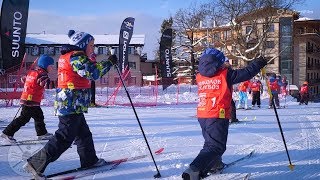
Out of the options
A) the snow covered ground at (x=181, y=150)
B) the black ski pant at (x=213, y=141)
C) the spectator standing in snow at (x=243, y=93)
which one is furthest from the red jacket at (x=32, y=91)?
the spectator standing in snow at (x=243, y=93)

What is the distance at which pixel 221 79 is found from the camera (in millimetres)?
4016

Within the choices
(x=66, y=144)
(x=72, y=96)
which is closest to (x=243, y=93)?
(x=72, y=96)

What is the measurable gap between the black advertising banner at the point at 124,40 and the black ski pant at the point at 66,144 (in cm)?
1401

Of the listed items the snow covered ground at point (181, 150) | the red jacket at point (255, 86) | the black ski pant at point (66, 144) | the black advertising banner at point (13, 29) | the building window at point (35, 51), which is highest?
the building window at point (35, 51)

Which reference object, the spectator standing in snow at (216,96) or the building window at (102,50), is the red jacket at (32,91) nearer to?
the spectator standing in snow at (216,96)

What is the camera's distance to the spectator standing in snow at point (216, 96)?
389cm

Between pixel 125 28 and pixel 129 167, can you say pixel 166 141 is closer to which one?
pixel 129 167

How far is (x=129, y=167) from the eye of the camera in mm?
4730

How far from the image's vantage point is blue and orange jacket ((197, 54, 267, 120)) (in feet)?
13.0

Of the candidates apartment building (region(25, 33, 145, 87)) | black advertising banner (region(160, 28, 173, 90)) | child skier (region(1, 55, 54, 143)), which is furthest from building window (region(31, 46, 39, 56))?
child skier (region(1, 55, 54, 143))

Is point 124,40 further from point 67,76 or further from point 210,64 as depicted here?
point 210,64

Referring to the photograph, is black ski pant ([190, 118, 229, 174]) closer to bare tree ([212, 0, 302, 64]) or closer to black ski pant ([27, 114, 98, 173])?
black ski pant ([27, 114, 98, 173])

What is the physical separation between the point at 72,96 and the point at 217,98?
172 cm

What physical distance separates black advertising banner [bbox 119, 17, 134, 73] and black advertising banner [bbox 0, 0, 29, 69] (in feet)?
21.0
